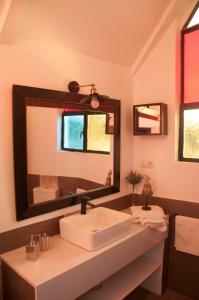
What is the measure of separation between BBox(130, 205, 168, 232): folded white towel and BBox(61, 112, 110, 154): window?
674 millimetres

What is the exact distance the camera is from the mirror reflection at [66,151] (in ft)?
6.30

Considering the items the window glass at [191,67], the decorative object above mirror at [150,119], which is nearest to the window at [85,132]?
the decorative object above mirror at [150,119]

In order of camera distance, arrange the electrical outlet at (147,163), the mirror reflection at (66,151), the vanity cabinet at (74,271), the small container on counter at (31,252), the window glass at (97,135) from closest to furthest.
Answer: the vanity cabinet at (74,271) < the small container on counter at (31,252) < the mirror reflection at (66,151) < the window glass at (97,135) < the electrical outlet at (147,163)

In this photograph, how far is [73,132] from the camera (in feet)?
7.20

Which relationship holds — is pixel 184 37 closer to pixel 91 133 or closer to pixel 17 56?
pixel 91 133

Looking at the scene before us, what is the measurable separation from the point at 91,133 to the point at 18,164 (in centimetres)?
79

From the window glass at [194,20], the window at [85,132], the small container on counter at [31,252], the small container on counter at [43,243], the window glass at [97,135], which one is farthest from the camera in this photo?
the window glass at [194,20]

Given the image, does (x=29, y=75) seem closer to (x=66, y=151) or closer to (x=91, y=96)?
(x=91, y=96)

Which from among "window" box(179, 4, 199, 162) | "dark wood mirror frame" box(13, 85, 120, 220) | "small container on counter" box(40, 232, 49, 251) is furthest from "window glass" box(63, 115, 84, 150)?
"window" box(179, 4, 199, 162)

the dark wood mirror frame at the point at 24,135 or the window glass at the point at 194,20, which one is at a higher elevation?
the window glass at the point at 194,20

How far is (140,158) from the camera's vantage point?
281 cm

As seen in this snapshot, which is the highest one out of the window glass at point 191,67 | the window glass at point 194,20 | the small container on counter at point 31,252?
the window glass at point 194,20

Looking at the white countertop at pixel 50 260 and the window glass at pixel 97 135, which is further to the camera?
Result: the window glass at pixel 97 135

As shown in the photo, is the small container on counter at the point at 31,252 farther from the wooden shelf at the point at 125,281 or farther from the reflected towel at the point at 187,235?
the reflected towel at the point at 187,235
